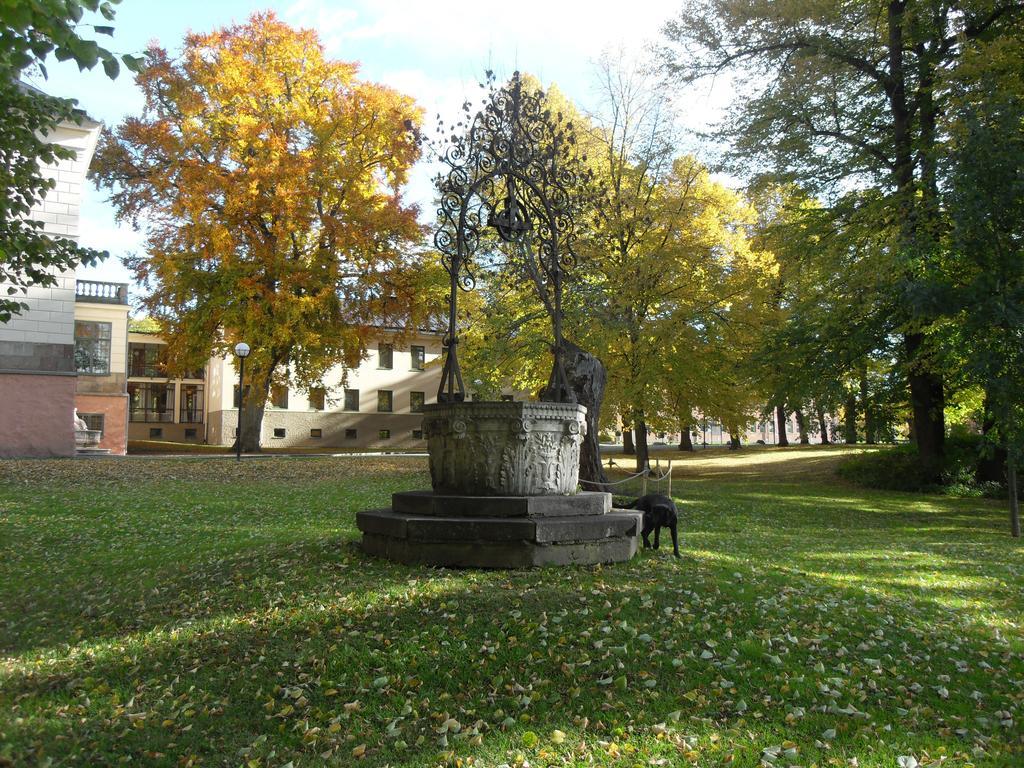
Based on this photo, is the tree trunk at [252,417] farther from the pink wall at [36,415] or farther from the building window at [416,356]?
the building window at [416,356]

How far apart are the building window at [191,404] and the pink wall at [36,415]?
1004 inches

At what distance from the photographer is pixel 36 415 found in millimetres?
23219

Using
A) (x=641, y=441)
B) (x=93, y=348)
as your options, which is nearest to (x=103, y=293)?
(x=93, y=348)

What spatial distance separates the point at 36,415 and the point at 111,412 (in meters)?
6.91

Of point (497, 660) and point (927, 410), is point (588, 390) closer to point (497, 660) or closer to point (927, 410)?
point (497, 660)

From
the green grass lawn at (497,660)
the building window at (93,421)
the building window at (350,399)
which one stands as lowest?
the green grass lawn at (497,660)

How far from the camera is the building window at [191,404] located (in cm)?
4841

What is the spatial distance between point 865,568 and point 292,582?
707cm

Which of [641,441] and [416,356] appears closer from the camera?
[641,441]

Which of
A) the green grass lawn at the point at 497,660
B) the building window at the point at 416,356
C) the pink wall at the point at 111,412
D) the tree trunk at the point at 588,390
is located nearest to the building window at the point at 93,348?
the pink wall at the point at 111,412

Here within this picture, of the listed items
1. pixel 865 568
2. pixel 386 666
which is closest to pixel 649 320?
pixel 865 568

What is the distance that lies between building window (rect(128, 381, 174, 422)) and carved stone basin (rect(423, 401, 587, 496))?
146ft

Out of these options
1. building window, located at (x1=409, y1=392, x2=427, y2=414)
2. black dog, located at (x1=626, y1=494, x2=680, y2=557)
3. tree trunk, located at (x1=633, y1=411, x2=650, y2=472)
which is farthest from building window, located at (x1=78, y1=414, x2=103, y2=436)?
black dog, located at (x1=626, y1=494, x2=680, y2=557)

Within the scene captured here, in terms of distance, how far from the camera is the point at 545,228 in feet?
36.6
